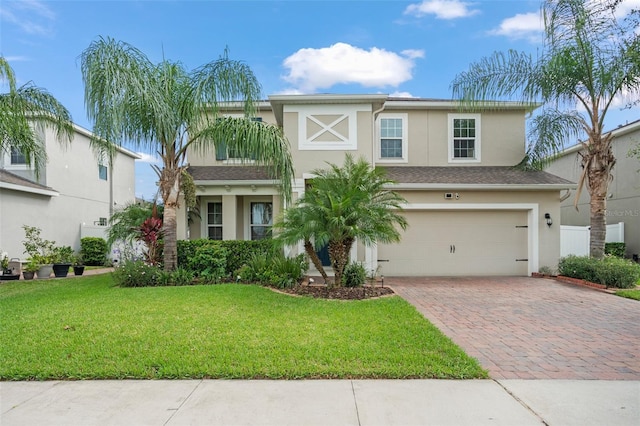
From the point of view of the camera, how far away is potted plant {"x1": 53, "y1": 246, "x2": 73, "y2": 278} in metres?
12.4

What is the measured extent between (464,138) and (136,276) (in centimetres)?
1205

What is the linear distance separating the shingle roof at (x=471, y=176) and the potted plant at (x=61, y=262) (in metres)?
11.7

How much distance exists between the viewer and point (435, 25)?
11.4 meters

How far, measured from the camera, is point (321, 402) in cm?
360

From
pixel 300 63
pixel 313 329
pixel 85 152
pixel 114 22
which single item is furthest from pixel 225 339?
pixel 85 152

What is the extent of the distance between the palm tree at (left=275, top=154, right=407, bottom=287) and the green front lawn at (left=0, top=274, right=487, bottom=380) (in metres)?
1.43

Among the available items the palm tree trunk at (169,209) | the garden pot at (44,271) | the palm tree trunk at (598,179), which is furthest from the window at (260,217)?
the palm tree trunk at (598,179)

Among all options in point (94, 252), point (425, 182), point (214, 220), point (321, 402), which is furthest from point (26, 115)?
point (425, 182)

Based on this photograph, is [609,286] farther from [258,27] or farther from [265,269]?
[258,27]

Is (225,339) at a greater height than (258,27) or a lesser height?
lesser

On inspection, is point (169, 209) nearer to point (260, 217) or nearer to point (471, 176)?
point (260, 217)

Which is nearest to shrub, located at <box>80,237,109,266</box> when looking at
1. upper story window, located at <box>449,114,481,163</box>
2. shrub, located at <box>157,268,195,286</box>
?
shrub, located at <box>157,268,195,286</box>

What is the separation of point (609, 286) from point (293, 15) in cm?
1215

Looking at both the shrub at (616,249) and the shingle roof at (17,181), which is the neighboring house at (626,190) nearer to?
the shrub at (616,249)
